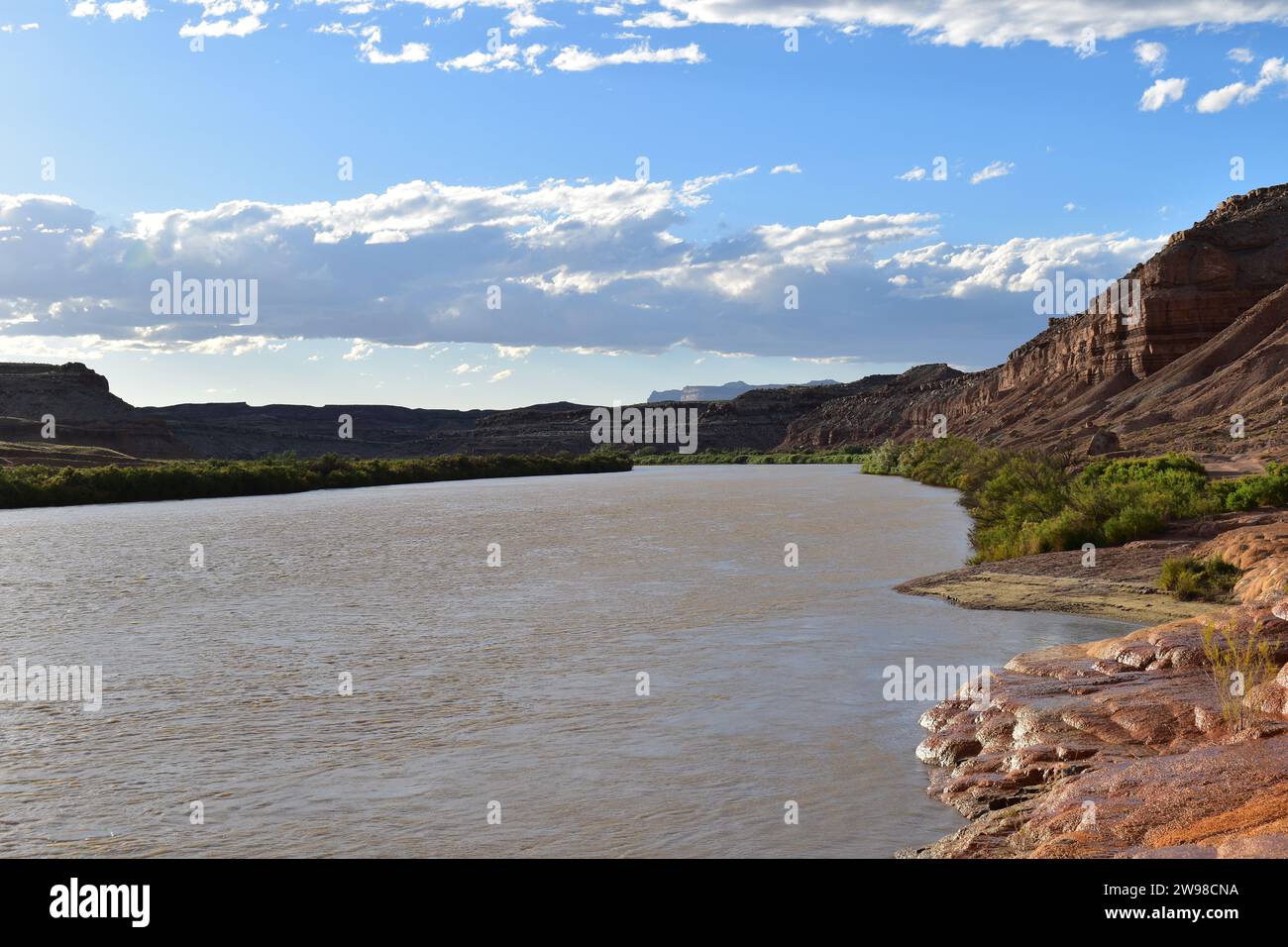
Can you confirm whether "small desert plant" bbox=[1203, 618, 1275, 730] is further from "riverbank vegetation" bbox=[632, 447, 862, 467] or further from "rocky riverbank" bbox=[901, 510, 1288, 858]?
"riverbank vegetation" bbox=[632, 447, 862, 467]

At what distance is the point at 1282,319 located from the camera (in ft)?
211

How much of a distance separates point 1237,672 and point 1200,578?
785 cm

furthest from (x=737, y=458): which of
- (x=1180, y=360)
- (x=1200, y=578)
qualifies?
(x=1200, y=578)

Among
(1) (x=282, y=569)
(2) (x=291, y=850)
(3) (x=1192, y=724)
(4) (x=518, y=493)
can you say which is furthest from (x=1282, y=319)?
(2) (x=291, y=850)

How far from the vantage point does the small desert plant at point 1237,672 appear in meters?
7.88

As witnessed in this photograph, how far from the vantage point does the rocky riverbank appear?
19.7 feet

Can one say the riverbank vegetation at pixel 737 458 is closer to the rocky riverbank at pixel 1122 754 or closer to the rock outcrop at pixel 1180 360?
the rock outcrop at pixel 1180 360

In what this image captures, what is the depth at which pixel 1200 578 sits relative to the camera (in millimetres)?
15617

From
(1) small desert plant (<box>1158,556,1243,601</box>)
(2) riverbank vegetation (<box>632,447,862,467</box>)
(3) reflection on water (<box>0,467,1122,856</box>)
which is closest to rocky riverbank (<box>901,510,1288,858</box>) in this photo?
(3) reflection on water (<box>0,467,1122,856</box>)

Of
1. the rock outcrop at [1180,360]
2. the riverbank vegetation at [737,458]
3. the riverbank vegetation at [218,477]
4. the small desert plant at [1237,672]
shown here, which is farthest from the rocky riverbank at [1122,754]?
the riverbank vegetation at [737,458]

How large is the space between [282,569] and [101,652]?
927cm

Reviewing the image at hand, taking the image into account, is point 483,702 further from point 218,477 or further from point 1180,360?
point 1180,360
